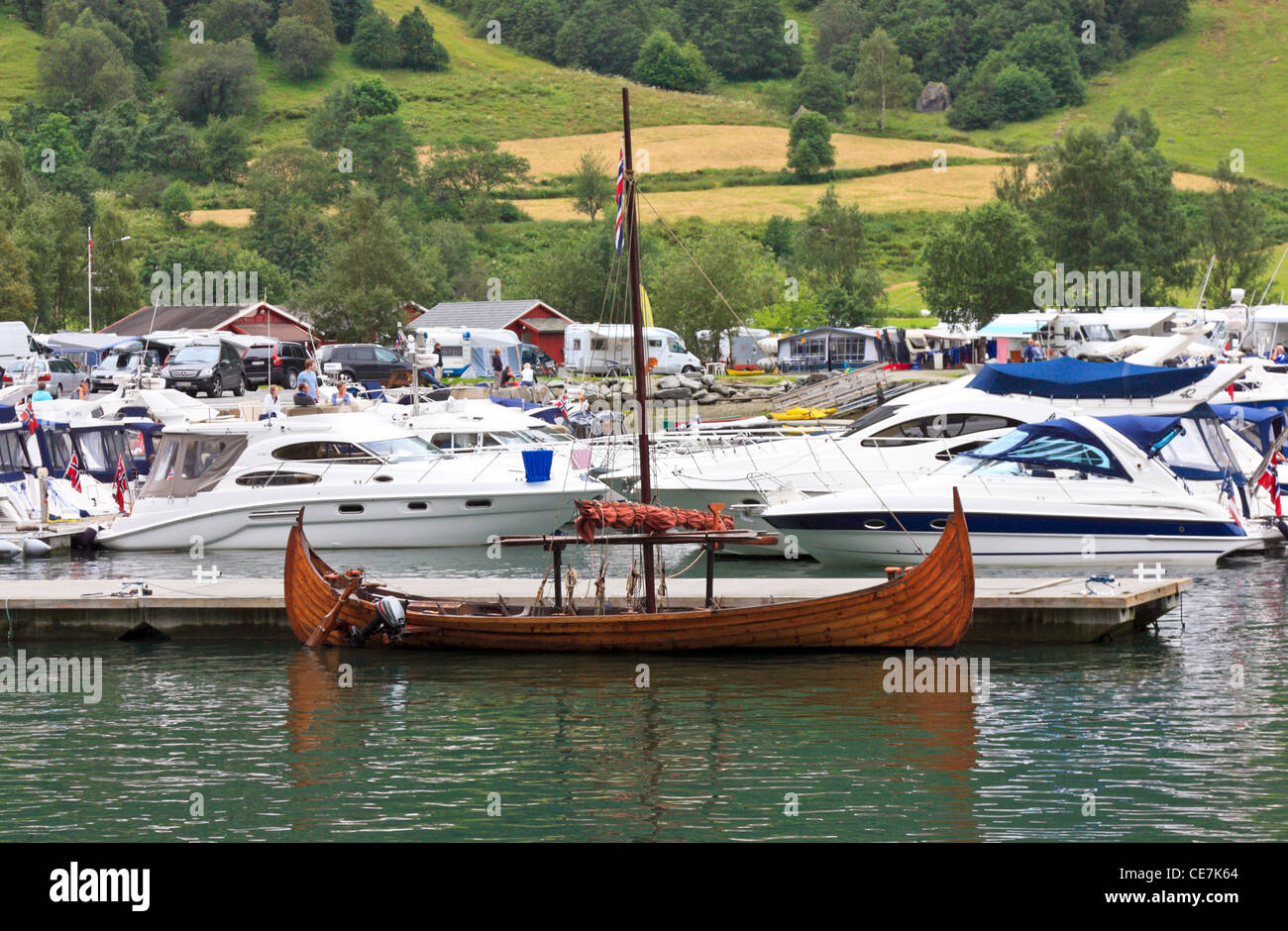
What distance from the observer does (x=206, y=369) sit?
58.4 meters

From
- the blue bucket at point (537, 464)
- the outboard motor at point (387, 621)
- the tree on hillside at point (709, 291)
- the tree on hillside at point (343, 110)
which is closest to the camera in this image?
the outboard motor at point (387, 621)

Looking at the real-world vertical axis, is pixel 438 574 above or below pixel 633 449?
below

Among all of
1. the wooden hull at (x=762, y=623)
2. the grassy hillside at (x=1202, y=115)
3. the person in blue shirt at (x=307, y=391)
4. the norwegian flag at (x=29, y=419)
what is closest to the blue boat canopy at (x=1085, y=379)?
the wooden hull at (x=762, y=623)

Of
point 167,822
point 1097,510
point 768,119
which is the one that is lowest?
point 167,822

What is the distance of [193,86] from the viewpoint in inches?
7667

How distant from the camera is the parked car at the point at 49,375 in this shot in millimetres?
56675

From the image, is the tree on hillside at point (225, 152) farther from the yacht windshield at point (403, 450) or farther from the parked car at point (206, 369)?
the yacht windshield at point (403, 450)

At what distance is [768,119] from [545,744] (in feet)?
600

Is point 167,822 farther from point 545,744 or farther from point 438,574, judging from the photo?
point 438,574

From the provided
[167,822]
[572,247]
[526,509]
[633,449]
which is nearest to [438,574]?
[526,509]

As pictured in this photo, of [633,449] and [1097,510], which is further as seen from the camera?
[633,449]

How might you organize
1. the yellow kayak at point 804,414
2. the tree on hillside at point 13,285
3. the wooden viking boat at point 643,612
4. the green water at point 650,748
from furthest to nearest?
the tree on hillside at point 13,285, the yellow kayak at point 804,414, the wooden viking boat at point 643,612, the green water at point 650,748

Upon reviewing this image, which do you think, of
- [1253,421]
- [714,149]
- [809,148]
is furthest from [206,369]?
[714,149]

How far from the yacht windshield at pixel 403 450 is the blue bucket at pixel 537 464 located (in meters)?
2.35
